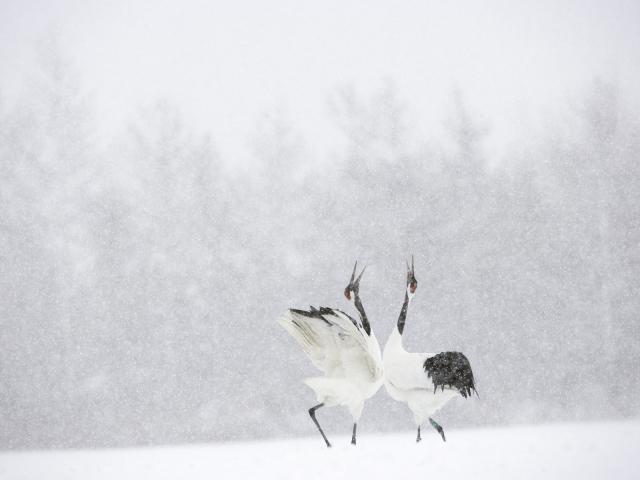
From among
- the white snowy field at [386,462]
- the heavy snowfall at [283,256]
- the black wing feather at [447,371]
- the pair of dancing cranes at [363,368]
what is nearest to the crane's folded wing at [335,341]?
the pair of dancing cranes at [363,368]

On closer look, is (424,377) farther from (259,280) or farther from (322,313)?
(259,280)

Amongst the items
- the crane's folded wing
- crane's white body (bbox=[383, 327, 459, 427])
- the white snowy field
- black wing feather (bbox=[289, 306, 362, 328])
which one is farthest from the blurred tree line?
black wing feather (bbox=[289, 306, 362, 328])

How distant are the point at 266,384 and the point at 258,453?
6.82 metres

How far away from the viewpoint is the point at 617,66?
48.6 feet

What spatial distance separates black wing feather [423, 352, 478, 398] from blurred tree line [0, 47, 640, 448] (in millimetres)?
7379

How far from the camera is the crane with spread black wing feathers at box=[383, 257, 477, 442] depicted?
5625 mm

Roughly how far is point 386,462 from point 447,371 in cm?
91

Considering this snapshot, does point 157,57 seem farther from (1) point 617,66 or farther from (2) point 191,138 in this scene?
(1) point 617,66

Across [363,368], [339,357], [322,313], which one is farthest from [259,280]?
[322,313]

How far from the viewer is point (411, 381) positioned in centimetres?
569

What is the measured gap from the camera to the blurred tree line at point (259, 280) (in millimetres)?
13039

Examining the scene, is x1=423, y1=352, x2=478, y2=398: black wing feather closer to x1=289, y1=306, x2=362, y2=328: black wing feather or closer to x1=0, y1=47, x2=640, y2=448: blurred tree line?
x1=289, y1=306, x2=362, y2=328: black wing feather

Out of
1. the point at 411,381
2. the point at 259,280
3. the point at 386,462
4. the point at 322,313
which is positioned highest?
the point at 259,280

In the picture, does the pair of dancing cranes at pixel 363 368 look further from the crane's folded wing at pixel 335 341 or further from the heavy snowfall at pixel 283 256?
the heavy snowfall at pixel 283 256
